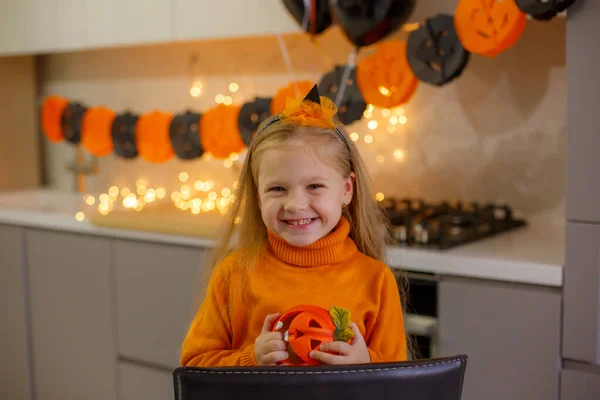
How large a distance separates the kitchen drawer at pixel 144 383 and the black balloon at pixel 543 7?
4.52 feet

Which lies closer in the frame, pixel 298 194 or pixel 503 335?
pixel 298 194

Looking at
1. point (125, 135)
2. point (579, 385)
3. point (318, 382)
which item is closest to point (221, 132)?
point (125, 135)

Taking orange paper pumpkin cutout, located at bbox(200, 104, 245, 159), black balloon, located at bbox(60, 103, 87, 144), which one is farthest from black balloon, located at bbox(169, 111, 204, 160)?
black balloon, located at bbox(60, 103, 87, 144)

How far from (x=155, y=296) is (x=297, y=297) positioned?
1.08m

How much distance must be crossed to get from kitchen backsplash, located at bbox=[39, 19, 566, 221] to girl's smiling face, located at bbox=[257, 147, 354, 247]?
1082 millimetres

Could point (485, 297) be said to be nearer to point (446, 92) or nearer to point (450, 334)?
point (450, 334)

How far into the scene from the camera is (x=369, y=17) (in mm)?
1685

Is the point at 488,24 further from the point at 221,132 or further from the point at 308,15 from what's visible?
the point at 221,132

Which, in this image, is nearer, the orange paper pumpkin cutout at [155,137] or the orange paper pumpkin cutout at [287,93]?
the orange paper pumpkin cutout at [287,93]

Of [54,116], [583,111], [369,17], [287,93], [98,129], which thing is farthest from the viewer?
[54,116]

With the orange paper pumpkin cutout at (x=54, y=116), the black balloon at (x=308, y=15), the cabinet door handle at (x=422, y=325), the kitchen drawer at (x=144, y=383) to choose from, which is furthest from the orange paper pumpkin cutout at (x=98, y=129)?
the cabinet door handle at (x=422, y=325)

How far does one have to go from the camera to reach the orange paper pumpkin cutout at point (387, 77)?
5.87 feet

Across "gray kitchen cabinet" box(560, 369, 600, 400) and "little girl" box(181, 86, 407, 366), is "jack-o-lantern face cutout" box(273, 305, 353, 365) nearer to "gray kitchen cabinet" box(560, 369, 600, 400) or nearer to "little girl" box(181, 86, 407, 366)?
"little girl" box(181, 86, 407, 366)

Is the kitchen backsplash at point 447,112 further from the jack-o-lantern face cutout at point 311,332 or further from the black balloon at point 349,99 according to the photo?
the jack-o-lantern face cutout at point 311,332
